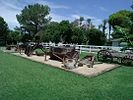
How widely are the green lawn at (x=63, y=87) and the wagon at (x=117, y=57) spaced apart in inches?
168

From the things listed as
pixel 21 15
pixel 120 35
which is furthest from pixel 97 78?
pixel 21 15

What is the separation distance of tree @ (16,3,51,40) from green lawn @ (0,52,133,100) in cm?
5129

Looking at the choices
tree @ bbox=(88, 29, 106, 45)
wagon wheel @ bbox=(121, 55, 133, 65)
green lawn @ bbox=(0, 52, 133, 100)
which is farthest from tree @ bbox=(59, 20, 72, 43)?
green lawn @ bbox=(0, 52, 133, 100)

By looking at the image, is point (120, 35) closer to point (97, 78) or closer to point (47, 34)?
point (97, 78)

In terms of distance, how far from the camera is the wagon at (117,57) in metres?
15.3

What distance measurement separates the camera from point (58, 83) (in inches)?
360

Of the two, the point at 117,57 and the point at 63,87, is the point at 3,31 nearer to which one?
the point at 117,57

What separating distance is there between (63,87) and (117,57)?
8.27 metres

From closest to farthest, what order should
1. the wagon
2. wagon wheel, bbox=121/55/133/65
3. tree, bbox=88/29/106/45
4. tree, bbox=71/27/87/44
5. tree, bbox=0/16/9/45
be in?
wagon wheel, bbox=121/55/133/65
the wagon
tree, bbox=71/27/87/44
tree, bbox=88/29/106/45
tree, bbox=0/16/9/45

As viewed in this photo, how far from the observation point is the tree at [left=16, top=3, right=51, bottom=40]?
200 ft

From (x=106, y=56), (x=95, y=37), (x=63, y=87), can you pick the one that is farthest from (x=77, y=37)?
(x=63, y=87)

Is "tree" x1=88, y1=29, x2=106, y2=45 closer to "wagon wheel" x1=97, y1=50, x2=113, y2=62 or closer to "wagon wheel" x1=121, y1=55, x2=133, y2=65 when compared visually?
"wagon wheel" x1=97, y1=50, x2=113, y2=62

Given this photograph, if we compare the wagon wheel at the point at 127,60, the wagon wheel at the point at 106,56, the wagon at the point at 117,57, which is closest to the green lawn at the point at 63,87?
the wagon wheel at the point at 127,60

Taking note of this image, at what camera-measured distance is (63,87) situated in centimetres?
855
